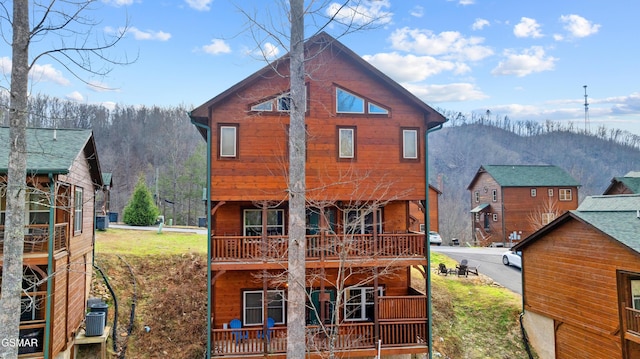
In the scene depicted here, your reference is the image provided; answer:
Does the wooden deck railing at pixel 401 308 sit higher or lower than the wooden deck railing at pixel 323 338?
higher

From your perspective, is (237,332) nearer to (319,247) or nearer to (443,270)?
(319,247)

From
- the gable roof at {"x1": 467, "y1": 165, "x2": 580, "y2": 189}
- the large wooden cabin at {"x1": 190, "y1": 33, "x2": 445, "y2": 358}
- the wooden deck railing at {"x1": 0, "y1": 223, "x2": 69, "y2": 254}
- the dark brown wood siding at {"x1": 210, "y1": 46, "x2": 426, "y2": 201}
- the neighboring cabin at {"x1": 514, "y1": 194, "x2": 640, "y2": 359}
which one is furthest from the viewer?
the gable roof at {"x1": 467, "y1": 165, "x2": 580, "y2": 189}

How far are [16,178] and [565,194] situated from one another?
43.4 m

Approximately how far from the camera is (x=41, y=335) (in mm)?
12281

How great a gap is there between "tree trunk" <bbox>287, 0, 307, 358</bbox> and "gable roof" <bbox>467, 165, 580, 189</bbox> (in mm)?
35705

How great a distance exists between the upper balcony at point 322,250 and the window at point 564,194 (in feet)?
105

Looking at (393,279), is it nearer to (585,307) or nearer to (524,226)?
(585,307)

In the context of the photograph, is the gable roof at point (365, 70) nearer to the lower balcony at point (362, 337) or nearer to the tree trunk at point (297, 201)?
the tree trunk at point (297, 201)

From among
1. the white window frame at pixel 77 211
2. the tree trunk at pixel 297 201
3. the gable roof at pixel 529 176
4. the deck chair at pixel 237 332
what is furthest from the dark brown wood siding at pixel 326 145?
Result: the gable roof at pixel 529 176

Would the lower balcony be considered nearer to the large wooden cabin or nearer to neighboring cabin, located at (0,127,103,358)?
the large wooden cabin

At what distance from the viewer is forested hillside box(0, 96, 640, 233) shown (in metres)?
47.2

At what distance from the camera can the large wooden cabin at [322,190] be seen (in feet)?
43.1

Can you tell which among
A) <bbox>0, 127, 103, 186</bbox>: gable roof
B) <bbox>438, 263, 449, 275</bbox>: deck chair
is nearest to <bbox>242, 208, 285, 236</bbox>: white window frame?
<bbox>0, 127, 103, 186</bbox>: gable roof

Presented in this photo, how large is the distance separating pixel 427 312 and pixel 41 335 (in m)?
12.0
